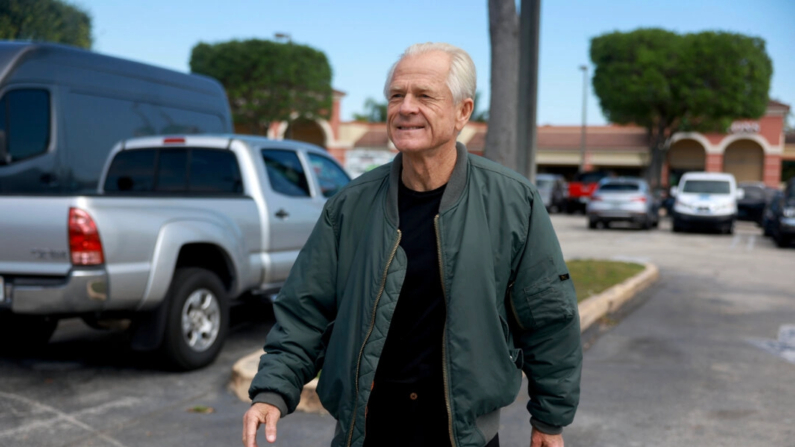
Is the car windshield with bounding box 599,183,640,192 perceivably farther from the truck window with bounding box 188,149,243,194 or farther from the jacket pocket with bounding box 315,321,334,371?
the jacket pocket with bounding box 315,321,334,371

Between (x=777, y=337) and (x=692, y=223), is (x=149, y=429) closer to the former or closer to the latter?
(x=777, y=337)

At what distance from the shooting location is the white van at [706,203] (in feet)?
70.5

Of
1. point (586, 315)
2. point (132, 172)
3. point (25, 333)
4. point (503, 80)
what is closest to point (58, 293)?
point (25, 333)

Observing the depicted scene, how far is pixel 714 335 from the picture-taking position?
7.31 meters

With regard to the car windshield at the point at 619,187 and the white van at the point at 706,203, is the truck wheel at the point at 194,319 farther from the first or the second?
the car windshield at the point at 619,187

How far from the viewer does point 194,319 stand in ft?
19.1

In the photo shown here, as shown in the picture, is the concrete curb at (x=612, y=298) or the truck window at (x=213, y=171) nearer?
the truck window at (x=213, y=171)

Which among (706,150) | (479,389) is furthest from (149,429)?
(706,150)

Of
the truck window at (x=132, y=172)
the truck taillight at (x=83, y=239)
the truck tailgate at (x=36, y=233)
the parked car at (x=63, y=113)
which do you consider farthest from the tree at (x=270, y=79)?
the truck taillight at (x=83, y=239)

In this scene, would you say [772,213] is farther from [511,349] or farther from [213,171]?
[511,349]

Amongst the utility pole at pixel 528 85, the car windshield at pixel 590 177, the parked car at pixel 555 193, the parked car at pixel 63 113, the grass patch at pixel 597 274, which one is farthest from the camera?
the parked car at pixel 555 193

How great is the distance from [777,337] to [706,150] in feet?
141

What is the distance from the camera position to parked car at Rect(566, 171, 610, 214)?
1262 inches

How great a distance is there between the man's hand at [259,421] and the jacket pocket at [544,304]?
75 centimetres
